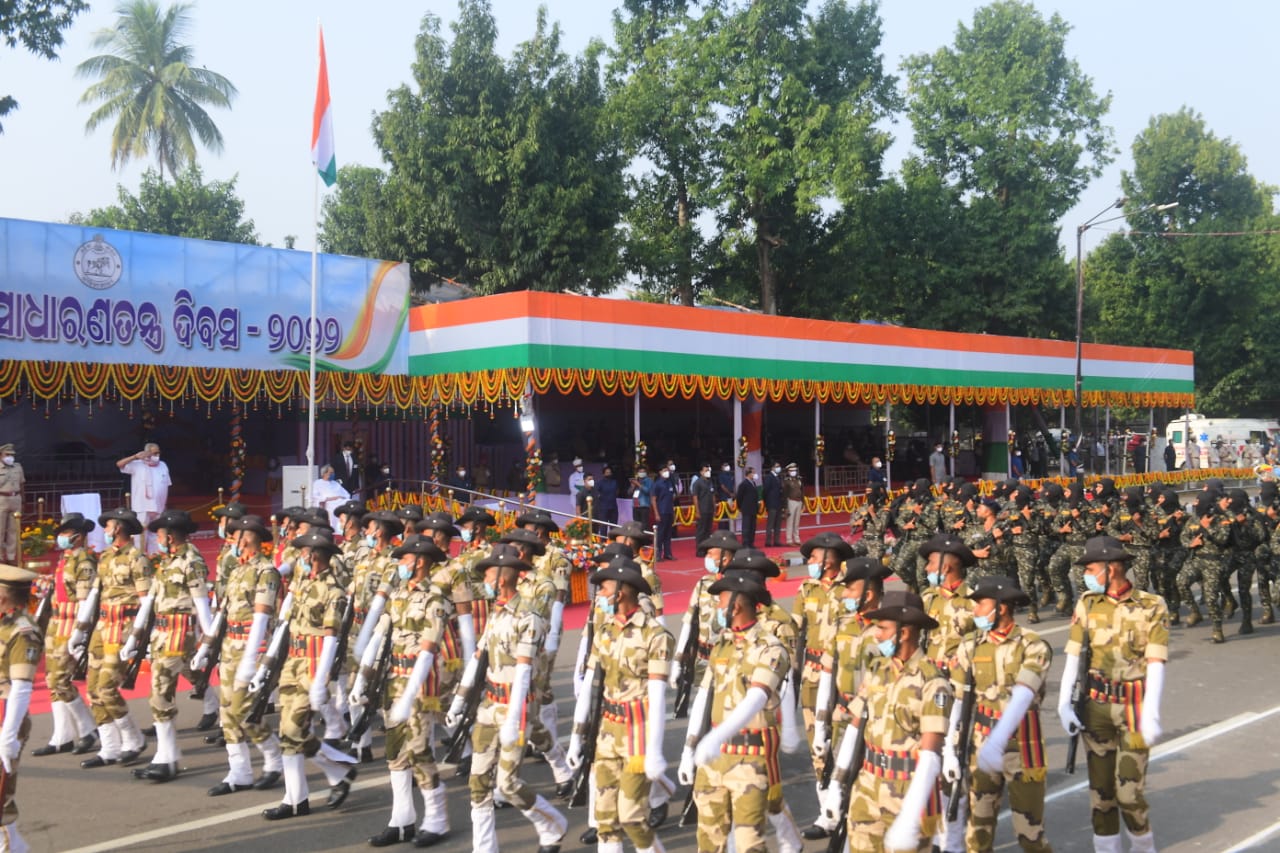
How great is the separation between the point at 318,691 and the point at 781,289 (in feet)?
126

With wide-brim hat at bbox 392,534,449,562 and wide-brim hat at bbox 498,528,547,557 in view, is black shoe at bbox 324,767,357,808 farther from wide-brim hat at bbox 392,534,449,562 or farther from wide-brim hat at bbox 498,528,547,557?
wide-brim hat at bbox 498,528,547,557

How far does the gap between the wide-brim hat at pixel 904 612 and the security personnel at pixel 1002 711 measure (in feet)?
3.15

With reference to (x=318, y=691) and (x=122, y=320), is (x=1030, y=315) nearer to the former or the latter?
(x=122, y=320)

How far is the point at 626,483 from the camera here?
2828 centimetres

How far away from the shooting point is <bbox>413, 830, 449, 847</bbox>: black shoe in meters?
7.35

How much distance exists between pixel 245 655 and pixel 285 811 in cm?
114

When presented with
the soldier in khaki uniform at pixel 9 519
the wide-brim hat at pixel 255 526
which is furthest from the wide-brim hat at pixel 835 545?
the soldier in khaki uniform at pixel 9 519

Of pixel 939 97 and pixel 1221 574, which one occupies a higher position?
pixel 939 97

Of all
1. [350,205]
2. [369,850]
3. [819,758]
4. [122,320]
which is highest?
[350,205]

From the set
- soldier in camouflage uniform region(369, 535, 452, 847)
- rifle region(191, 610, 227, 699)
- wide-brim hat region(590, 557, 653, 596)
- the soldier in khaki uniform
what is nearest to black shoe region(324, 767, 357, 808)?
soldier in camouflage uniform region(369, 535, 452, 847)

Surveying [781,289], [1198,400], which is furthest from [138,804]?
[1198,400]

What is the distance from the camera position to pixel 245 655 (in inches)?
321

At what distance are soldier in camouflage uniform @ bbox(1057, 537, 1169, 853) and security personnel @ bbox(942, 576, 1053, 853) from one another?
1.44ft

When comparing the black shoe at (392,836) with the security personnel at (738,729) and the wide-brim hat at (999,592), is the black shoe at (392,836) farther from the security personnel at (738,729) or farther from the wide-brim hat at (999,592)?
the wide-brim hat at (999,592)
